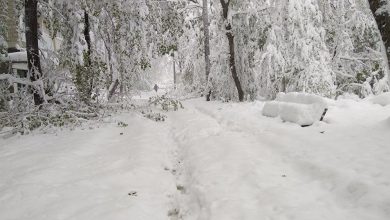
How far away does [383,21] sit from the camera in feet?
21.6

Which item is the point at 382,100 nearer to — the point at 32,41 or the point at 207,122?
the point at 207,122

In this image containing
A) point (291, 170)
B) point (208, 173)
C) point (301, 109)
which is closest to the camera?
point (291, 170)

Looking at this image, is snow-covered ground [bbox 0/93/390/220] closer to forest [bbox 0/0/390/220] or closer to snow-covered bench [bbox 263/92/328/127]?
forest [bbox 0/0/390/220]

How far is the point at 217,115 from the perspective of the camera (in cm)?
1224

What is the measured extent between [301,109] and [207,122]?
2.88 meters

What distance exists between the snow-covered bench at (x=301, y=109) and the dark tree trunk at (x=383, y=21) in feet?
8.16

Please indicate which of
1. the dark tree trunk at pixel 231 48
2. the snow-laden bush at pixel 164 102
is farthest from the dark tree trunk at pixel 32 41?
the dark tree trunk at pixel 231 48

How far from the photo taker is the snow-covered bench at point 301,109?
890 centimetres

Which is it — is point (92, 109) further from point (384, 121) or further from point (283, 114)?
point (384, 121)

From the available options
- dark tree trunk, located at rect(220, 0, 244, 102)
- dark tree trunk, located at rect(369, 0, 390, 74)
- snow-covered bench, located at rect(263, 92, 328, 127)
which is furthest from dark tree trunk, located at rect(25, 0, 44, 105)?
dark tree trunk, located at rect(369, 0, 390, 74)

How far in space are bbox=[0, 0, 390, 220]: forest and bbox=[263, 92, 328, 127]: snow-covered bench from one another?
0.14 ft

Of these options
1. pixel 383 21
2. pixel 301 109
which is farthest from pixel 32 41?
pixel 383 21

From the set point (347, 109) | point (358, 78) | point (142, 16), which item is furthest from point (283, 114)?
point (358, 78)

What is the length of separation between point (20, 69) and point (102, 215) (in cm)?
1378
